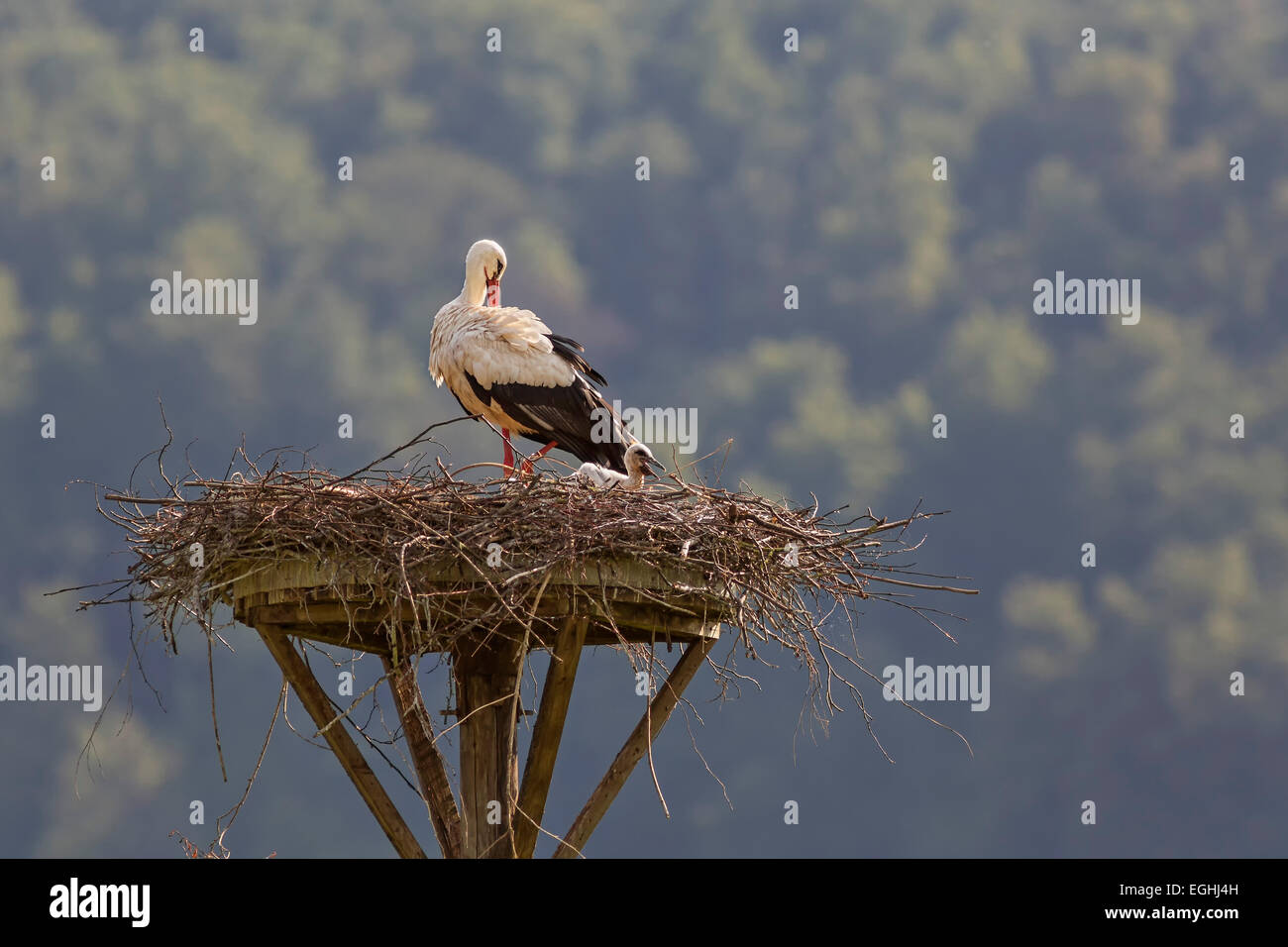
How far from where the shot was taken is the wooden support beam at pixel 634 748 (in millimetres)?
6898

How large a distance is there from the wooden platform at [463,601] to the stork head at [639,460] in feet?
2.19

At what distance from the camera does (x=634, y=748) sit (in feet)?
23.1

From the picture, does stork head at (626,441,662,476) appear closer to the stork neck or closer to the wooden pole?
the wooden pole

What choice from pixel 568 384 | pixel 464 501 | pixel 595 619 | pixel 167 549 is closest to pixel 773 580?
pixel 595 619

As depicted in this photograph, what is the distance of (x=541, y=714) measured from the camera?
6.89 meters

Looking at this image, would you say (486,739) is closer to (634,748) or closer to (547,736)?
(547,736)

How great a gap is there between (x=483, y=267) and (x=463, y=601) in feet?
9.26

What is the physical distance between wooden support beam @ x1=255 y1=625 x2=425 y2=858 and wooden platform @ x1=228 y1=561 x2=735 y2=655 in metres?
0.14

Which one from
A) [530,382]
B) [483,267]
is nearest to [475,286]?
[483,267]

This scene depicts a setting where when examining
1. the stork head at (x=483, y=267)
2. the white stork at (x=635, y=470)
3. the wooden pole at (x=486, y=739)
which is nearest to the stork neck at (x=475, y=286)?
the stork head at (x=483, y=267)

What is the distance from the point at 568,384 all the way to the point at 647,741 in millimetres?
2135

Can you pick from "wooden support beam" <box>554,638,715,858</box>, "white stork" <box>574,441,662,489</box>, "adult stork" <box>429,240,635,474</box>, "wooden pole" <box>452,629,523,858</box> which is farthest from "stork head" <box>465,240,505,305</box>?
"wooden support beam" <box>554,638,715,858</box>

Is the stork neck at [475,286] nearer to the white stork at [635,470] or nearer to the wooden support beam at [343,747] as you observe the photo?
the white stork at [635,470]

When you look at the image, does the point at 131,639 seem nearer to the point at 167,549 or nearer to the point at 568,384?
the point at 167,549
